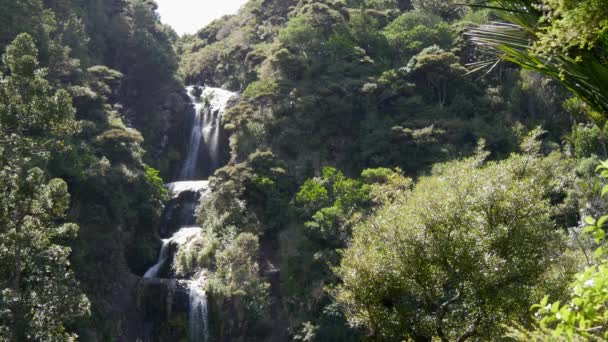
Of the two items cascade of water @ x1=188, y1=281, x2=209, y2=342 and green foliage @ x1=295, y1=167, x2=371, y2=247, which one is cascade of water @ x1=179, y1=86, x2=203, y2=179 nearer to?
green foliage @ x1=295, y1=167, x2=371, y2=247

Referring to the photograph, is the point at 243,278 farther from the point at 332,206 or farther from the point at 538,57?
the point at 538,57

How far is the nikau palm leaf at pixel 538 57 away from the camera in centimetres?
375

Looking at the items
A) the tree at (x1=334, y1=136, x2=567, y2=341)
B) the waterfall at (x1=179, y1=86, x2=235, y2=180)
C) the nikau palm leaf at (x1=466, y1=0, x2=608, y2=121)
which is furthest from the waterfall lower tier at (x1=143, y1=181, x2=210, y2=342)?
the nikau palm leaf at (x1=466, y1=0, x2=608, y2=121)

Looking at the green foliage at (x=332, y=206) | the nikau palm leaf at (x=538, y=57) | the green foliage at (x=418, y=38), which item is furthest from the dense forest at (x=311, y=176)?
the green foliage at (x=418, y=38)

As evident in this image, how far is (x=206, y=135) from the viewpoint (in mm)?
45375

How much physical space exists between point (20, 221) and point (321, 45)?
111 ft

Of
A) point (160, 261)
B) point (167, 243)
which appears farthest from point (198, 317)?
point (167, 243)

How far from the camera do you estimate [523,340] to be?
6.37 m

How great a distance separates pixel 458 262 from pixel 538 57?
8951 millimetres

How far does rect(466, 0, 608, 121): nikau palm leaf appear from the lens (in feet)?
12.3

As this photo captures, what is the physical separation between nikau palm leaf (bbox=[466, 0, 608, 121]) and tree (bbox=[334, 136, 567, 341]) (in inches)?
322

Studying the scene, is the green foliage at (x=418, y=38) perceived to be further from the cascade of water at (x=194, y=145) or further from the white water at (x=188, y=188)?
the white water at (x=188, y=188)

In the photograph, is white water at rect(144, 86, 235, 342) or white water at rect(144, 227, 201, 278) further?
white water at rect(144, 227, 201, 278)

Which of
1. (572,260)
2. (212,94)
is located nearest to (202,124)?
(212,94)
